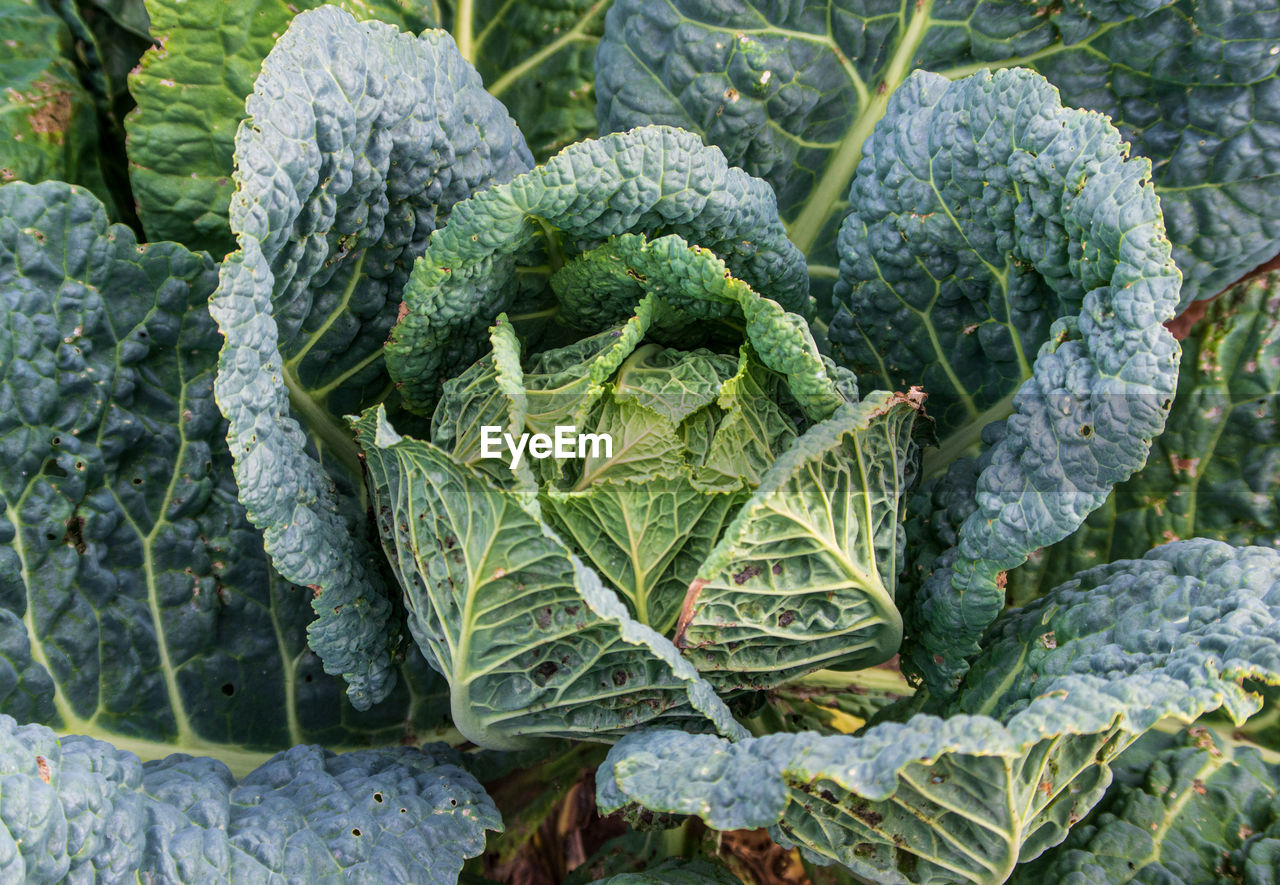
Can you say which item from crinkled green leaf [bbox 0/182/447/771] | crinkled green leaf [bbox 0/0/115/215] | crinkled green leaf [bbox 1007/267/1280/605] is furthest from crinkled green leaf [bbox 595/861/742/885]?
crinkled green leaf [bbox 0/0/115/215]

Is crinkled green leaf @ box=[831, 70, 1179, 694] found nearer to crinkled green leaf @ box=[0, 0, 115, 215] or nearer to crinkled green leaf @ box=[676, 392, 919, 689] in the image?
crinkled green leaf @ box=[676, 392, 919, 689]

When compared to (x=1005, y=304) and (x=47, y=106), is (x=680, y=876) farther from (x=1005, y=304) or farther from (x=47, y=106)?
(x=47, y=106)

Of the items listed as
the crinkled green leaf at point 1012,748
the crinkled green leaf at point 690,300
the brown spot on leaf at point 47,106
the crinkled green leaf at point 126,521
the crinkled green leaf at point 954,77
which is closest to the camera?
the crinkled green leaf at point 1012,748

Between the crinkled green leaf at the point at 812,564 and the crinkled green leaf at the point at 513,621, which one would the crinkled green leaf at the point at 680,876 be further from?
the crinkled green leaf at the point at 812,564

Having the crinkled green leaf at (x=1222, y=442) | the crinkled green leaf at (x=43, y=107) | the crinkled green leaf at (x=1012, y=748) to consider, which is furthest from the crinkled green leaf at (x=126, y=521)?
the crinkled green leaf at (x=1222, y=442)

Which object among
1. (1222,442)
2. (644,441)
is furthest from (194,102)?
(1222,442)
